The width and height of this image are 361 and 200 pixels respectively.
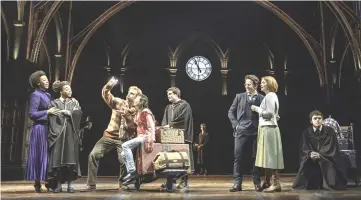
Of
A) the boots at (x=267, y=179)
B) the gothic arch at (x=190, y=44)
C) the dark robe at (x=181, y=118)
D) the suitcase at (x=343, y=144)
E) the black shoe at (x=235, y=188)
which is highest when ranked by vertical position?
the gothic arch at (x=190, y=44)

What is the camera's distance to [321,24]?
15.9 meters

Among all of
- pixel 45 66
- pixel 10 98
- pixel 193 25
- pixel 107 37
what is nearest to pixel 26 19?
pixel 10 98

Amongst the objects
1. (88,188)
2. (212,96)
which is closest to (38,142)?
(88,188)

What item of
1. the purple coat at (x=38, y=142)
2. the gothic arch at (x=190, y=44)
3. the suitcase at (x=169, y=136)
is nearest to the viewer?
the purple coat at (x=38, y=142)

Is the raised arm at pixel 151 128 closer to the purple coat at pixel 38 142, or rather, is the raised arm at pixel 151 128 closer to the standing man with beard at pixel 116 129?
the standing man with beard at pixel 116 129

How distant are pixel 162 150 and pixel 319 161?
2.23 m

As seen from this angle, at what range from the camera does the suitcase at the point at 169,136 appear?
222 inches

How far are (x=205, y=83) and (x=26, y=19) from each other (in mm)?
9021

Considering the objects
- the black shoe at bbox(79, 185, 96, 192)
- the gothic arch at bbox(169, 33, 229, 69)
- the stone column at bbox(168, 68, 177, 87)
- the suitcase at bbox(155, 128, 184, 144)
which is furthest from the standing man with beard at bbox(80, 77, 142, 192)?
the gothic arch at bbox(169, 33, 229, 69)

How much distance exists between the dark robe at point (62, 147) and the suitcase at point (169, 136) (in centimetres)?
106

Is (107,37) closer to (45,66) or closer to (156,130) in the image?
(45,66)

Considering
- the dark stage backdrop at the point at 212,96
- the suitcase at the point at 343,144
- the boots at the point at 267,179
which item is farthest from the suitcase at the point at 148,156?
the dark stage backdrop at the point at 212,96

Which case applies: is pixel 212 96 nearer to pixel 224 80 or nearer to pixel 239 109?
pixel 224 80

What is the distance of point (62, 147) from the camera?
5332 millimetres
